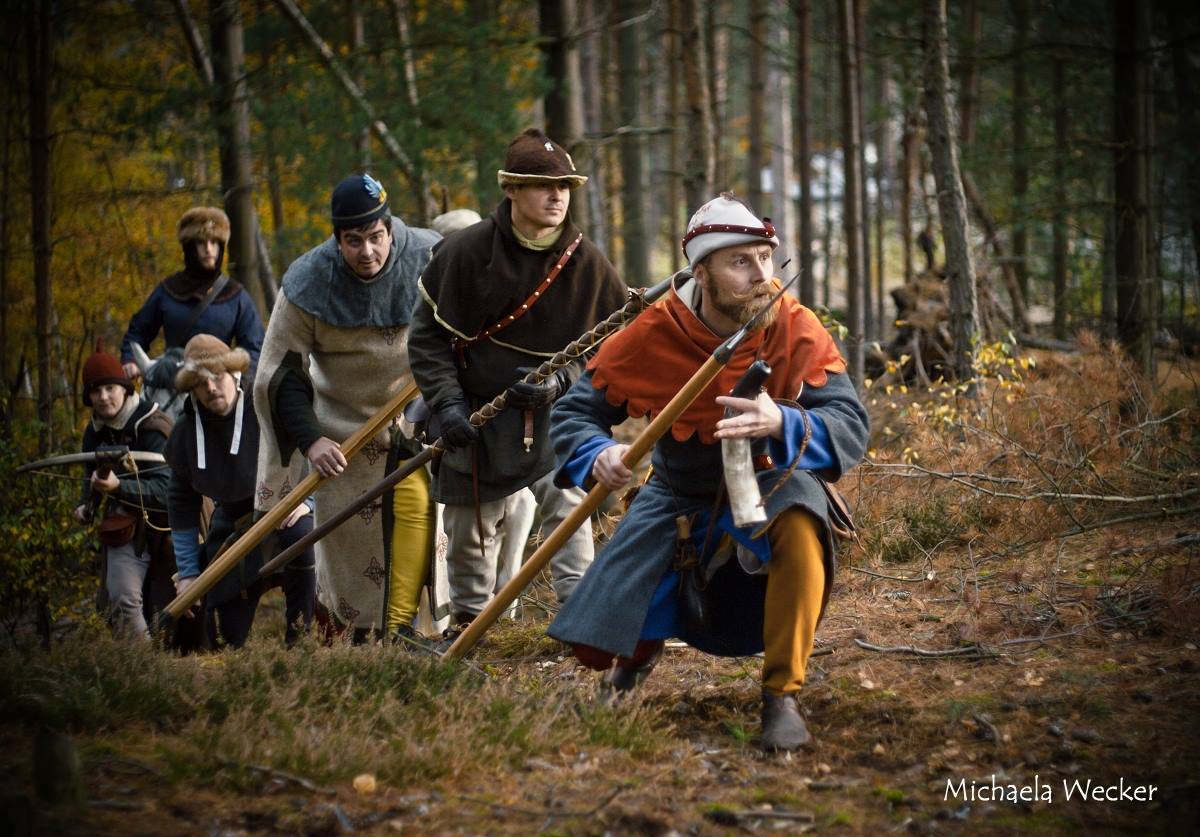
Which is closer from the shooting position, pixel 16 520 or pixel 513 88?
pixel 16 520

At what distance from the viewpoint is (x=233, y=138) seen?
1141 centimetres

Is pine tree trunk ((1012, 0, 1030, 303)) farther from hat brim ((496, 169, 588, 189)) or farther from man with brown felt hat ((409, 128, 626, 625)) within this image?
hat brim ((496, 169, 588, 189))

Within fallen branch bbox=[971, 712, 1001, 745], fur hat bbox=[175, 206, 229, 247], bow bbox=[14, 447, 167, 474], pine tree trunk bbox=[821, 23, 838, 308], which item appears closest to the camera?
fallen branch bbox=[971, 712, 1001, 745]

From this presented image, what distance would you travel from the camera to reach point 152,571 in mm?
7121

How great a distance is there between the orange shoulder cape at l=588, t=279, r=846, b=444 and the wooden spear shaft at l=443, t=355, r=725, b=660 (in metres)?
0.10

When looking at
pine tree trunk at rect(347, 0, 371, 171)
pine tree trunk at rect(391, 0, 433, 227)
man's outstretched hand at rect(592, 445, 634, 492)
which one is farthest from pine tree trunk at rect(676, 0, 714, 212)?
man's outstretched hand at rect(592, 445, 634, 492)

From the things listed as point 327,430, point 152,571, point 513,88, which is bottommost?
point 152,571

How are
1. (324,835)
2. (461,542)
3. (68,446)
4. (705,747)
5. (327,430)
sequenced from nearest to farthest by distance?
(324,835), (705,747), (461,542), (327,430), (68,446)

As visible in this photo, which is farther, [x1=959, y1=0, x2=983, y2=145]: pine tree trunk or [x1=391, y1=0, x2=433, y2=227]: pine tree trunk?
[x1=959, y1=0, x2=983, y2=145]: pine tree trunk

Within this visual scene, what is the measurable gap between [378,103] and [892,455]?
24.2 ft

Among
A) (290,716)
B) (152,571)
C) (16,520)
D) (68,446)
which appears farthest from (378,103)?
(290,716)

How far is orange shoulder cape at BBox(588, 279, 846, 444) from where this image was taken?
12.9 feet

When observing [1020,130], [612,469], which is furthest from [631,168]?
[612,469]

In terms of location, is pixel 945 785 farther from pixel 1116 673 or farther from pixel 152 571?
pixel 152 571
